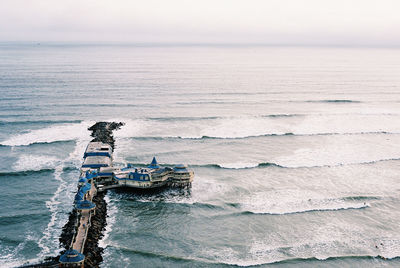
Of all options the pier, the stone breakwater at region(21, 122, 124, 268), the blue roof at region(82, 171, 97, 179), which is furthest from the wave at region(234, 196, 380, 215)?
the blue roof at region(82, 171, 97, 179)

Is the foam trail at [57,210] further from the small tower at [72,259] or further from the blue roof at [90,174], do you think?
the small tower at [72,259]

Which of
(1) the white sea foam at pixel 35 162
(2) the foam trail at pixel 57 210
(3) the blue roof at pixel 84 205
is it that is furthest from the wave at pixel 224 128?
(3) the blue roof at pixel 84 205

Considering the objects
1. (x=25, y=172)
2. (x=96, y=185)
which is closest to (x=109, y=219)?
(x=96, y=185)

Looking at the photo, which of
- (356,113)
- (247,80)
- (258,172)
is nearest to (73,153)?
(258,172)

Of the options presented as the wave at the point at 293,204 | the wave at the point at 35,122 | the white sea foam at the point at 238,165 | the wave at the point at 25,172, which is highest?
the wave at the point at 35,122

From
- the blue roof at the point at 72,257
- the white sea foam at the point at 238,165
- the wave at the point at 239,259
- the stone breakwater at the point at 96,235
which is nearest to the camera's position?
the blue roof at the point at 72,257

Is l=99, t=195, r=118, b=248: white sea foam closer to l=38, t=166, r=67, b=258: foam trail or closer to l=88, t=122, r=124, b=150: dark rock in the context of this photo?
l=38, t=166, r=67, b=258: foam trail
